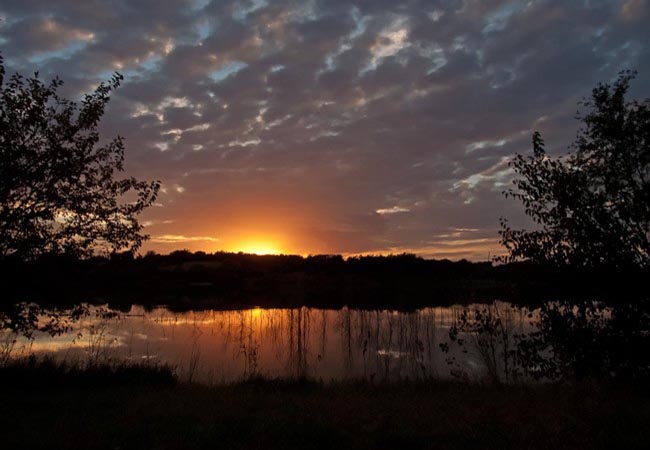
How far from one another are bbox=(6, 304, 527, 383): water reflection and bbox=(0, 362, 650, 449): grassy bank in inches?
150

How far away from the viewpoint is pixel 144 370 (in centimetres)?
1295

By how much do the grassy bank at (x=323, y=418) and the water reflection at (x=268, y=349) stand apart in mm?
3810

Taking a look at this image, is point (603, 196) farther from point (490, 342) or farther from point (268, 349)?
point (268, 349)

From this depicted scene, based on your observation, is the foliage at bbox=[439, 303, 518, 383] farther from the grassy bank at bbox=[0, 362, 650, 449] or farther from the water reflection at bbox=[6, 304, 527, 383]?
the grassy bank at bbox=[0, 362, 650, 449]

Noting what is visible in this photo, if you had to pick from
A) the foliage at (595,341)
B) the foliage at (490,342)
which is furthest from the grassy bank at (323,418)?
the foliage at (490,342)

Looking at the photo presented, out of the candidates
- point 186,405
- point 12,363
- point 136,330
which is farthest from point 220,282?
point 186,405

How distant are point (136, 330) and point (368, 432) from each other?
20.7 meters

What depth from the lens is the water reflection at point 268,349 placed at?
16031mm

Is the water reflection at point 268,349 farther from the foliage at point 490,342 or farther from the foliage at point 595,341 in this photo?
the foliage at point 595,341

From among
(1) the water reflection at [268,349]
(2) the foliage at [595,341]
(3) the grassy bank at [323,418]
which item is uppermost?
(2) the foliage at [595,341]

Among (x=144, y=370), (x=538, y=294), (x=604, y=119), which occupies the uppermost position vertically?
(x=604, y=119)

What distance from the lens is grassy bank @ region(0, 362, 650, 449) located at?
667 centimetres

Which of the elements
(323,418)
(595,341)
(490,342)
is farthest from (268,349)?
(595,341)

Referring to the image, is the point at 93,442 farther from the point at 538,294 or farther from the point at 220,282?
the point at 220,282
